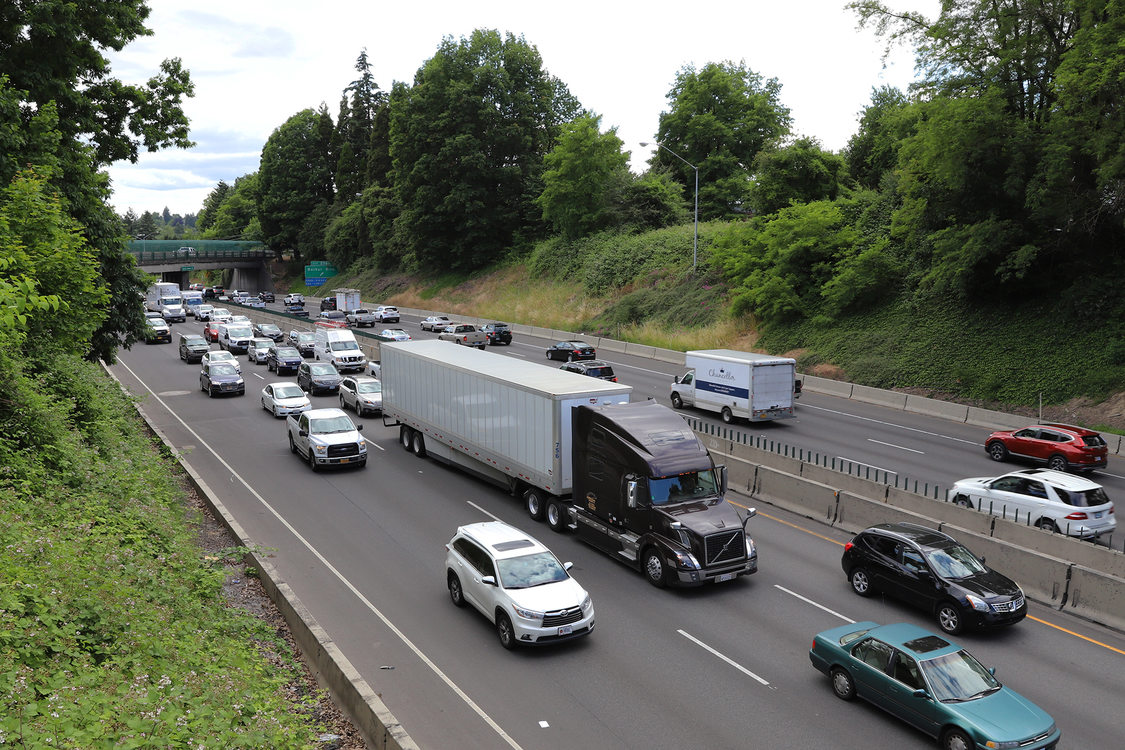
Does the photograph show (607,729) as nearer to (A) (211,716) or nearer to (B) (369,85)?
(A) (211,716)

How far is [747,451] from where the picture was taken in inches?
931

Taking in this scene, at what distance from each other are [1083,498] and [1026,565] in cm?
394

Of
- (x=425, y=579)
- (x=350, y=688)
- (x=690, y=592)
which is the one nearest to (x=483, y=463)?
(x=425, y=579)

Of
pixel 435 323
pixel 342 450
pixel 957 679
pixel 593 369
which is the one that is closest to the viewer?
pixel 957 679

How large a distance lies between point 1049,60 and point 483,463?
103ft

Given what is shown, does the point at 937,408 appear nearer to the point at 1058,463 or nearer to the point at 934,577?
the point at 1058,463

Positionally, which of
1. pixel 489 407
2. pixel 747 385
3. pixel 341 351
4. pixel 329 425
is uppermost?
pixel 489 407

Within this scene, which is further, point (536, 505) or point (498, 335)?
point (498, 335)

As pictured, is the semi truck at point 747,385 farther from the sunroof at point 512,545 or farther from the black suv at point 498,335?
the black suv at point 498,335

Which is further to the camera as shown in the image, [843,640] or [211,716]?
[843,640]

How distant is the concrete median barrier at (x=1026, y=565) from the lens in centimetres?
1464

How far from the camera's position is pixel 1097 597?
1399 centimetres

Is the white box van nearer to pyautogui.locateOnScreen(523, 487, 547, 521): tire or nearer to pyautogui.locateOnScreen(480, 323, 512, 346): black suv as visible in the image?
pyautogui.locateOnScreen(480, 323, 512, 346): black suv

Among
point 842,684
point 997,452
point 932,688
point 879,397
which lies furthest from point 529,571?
point 879,397
